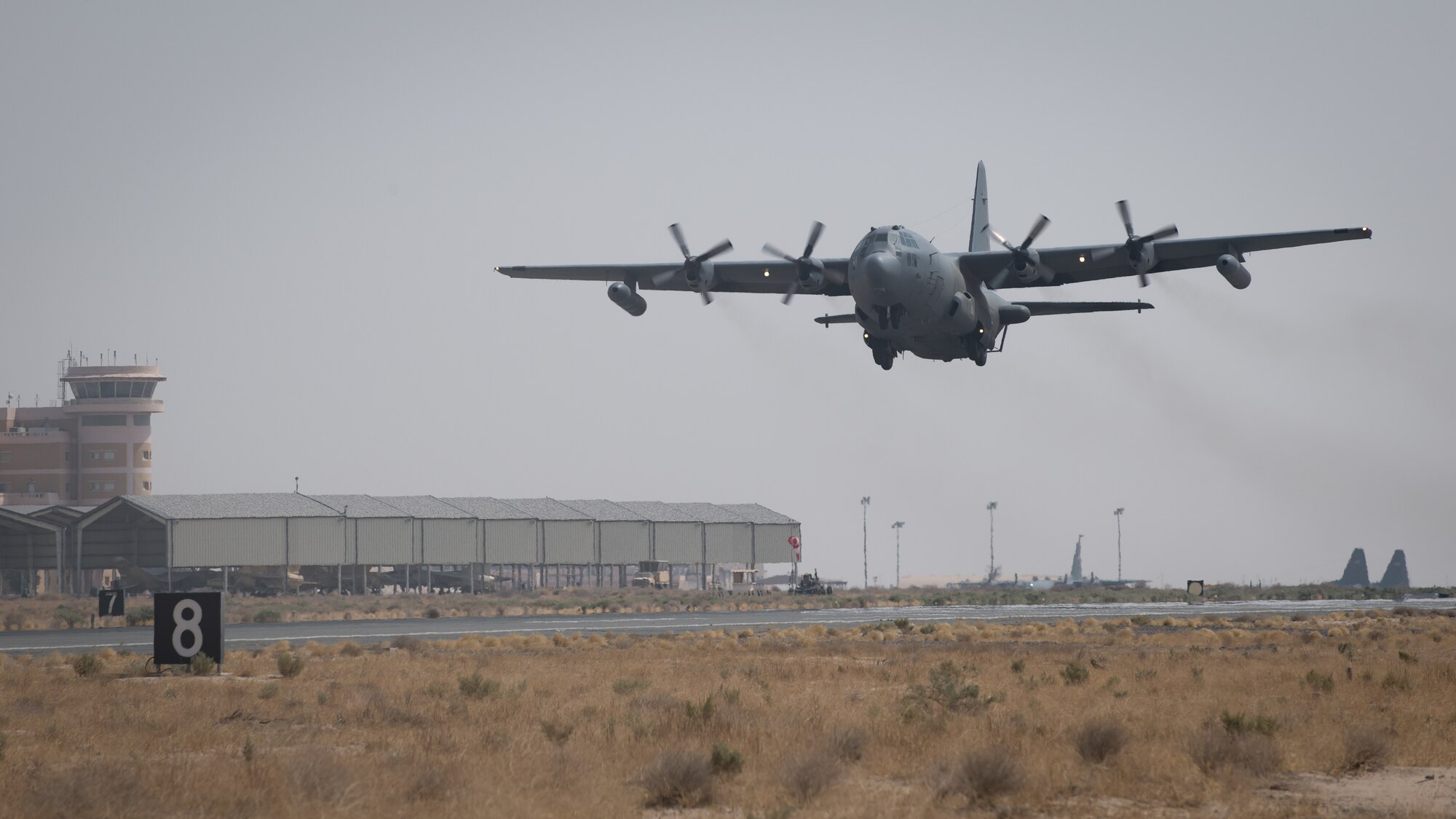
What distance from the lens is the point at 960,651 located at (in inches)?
1609

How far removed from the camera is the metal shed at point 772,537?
431 feet

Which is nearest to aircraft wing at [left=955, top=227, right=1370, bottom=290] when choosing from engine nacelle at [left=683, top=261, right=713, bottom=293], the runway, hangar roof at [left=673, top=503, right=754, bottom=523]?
engine nacelle at [left=683, top=261, right=713, bottom=293]

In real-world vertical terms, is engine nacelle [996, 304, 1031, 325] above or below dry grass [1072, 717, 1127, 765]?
above

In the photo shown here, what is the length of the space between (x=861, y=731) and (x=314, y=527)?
92714mm

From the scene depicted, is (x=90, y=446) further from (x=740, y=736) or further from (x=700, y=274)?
(x=740, y=736)

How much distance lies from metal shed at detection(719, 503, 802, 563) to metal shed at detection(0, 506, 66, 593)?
61.2 meters

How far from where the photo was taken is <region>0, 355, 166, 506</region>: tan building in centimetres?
16475

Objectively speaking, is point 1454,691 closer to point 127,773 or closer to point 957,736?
point 957,736

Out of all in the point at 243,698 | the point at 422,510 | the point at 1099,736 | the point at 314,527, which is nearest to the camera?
the point at 1099,736

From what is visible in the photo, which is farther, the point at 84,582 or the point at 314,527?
the point at 84,582

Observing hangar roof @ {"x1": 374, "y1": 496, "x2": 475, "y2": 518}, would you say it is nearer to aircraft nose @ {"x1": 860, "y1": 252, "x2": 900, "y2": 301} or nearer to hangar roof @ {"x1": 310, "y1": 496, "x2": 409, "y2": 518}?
hangar roof @ {"x1": 310, "y1": 496, "x2": 409, "y2": 518}

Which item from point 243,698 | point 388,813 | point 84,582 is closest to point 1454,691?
point 388,813

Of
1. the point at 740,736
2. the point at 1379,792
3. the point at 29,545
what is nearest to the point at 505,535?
the point at 29,545

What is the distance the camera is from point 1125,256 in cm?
4472
